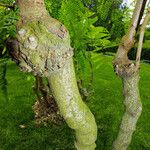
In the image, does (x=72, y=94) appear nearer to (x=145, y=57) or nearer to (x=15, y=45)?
(x=15, y=45)

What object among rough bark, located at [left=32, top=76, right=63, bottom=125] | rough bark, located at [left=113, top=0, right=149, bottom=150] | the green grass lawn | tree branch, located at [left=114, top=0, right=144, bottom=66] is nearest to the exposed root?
rough bark, located at [left=32, top=76, right=63, bottom=125]

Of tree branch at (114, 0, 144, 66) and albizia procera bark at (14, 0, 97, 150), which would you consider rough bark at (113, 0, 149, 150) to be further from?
albizia procera bark at (14, 0, 97, 150)

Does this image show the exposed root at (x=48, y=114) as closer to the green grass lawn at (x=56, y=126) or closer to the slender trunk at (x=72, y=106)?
the green grass lawn at (x=56, y=126)

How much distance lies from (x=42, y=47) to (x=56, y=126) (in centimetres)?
432

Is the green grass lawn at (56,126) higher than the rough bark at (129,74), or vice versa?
the rough bark at (129,74)

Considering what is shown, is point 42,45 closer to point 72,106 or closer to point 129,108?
point 72,106

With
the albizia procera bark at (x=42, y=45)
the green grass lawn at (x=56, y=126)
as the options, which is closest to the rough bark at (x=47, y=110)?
the green grass lawn at (x=56, y=126)

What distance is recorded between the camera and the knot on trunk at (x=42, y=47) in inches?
84.5

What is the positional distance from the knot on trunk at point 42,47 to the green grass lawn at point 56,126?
1544mm

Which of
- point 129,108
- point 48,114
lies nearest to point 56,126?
point 48,114

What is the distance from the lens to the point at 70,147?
5340mm

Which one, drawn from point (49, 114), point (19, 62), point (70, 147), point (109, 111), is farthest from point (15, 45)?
point (109, 111)

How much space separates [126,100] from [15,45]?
4.51 ft

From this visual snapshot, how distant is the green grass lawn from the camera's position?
18.1 ft
